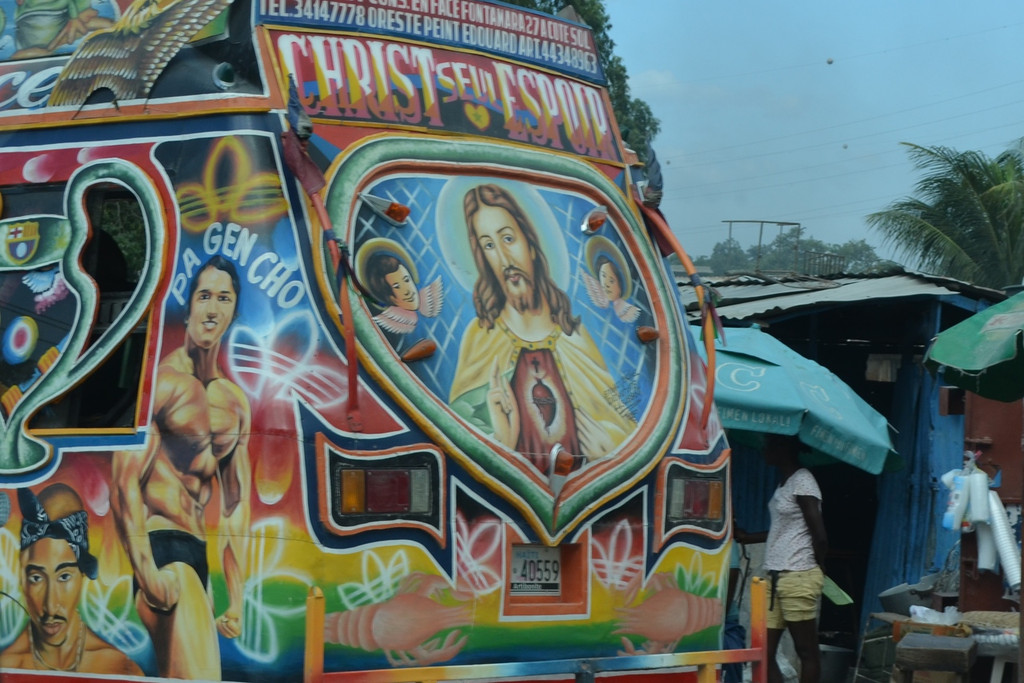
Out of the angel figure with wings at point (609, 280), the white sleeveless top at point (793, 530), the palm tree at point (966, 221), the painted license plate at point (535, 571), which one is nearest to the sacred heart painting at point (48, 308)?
the painted license plate at point (535, 571)

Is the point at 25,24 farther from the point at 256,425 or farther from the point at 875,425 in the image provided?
the point at 875,425

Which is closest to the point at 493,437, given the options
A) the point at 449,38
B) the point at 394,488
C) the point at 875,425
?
the point at 394,488

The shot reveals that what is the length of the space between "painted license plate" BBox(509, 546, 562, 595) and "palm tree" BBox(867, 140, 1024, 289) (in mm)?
20404

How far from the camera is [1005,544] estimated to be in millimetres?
8094

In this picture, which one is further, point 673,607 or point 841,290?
point 841,290

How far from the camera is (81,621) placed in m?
5.02

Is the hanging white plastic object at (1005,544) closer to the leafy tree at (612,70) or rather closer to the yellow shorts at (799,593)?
the yellow shorts at (799,593)

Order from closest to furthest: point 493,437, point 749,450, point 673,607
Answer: point 493,437 → point 673,607 → point 749,450

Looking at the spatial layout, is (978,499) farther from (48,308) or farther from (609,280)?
(48,308)

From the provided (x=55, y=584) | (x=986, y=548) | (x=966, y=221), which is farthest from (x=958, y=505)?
(x=966, y=221)

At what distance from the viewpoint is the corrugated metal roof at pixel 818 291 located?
10.7 metres

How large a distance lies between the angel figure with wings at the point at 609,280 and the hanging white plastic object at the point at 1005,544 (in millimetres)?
3250

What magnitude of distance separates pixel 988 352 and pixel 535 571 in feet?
8.46

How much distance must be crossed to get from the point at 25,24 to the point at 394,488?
2.48 meters
